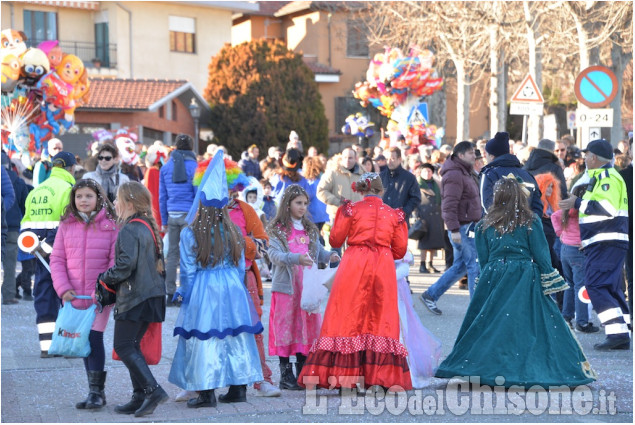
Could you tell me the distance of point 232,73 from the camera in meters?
44.5

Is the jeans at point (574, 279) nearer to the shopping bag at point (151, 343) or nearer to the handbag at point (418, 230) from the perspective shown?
the shopping bag at point (151, 343)

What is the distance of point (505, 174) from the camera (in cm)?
1022

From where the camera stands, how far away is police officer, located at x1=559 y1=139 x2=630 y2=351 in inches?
403

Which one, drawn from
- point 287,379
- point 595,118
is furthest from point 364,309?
point 595,118

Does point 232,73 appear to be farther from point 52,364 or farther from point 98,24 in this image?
point 52,364

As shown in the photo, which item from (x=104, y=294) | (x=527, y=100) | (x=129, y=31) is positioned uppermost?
(x=129, y=31)

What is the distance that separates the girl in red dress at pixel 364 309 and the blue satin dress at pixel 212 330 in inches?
21.4

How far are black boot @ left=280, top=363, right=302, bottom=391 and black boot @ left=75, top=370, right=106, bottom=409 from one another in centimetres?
138

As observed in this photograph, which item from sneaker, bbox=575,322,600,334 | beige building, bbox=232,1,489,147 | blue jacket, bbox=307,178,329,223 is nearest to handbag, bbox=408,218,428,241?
blue jacket, bbox=307,178,329,223

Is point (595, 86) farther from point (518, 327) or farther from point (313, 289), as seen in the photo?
point (313, 289)

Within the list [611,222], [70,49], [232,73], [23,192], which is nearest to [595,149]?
[611,222]

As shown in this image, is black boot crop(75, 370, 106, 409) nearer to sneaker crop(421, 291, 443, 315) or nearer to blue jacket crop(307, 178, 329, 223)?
sneaker crop(421, 291, 443, 315)

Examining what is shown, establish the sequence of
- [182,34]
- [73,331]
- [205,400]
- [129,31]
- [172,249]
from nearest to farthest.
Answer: [205,400], [73,331], [172,249], [129,31], [182,34]

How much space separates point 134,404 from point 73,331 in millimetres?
696
